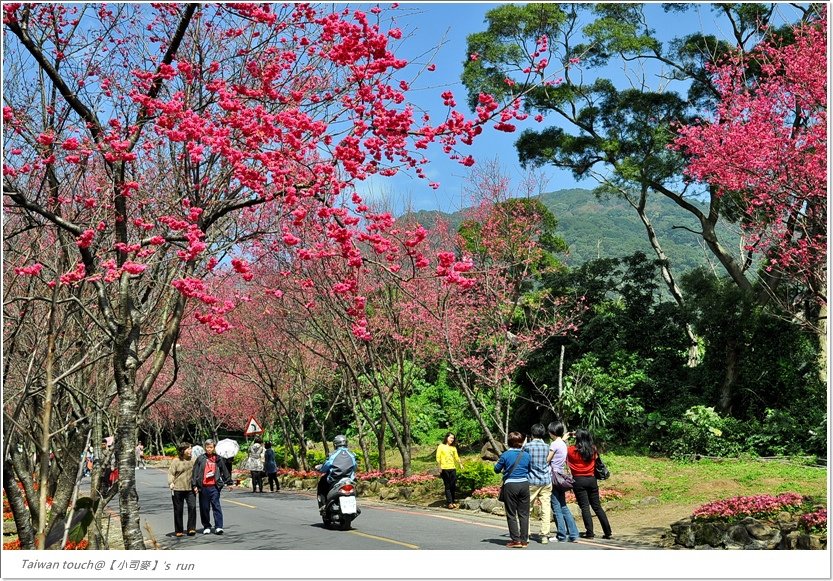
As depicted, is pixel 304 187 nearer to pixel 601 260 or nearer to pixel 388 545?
pixel 388 545

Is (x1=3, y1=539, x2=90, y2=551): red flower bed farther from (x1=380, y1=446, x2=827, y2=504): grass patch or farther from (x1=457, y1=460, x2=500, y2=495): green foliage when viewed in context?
(x1=380, y1=446, x2=827, y2=504): grass patch

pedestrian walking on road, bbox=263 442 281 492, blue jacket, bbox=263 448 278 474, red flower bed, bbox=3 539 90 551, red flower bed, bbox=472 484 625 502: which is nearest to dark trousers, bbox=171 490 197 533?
red flower bed, bbox=3 539 90 551

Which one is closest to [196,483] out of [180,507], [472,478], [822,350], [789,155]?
[180,507]

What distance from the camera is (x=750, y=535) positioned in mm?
11305

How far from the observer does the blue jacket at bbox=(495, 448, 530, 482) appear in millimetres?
11250

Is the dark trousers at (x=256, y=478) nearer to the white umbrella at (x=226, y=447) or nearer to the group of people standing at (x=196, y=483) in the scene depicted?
the white umbrella at (x=226, y=447)

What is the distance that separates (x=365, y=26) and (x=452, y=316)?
17.2 m

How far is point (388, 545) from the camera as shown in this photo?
475 inches

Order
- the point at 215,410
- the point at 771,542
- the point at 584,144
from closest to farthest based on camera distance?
the point at 771,542 < the point at 584,144 < the point at 215,410

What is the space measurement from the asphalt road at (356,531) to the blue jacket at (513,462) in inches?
34.8

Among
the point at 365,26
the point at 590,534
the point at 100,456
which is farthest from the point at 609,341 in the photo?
the point at 365,26

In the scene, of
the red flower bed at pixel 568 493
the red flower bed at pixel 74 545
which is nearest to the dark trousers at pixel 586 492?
the red flower bed at pixel 568 493

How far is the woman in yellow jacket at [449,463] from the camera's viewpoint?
1803cm

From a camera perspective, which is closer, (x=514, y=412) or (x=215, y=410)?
(x=514, y=412)
